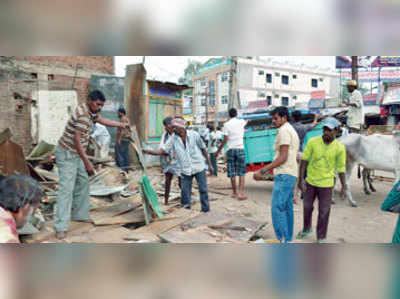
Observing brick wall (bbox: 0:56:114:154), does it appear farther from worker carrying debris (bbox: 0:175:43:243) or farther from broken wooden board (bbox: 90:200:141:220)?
worker carrying debris (bbox: 0:175:43:243)

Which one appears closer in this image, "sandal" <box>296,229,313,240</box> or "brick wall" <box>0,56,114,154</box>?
"sandal" <box>296,229,313,240</box>

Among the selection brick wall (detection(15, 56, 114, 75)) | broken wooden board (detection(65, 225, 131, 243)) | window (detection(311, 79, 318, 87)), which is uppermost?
window (detection(311, 79, 318, 87))

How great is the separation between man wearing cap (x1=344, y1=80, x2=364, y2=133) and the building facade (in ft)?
63.8

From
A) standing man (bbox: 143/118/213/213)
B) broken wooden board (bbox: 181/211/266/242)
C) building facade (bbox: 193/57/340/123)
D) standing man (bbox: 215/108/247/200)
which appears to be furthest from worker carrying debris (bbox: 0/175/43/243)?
building facade (bbox: 193/57/340/123)

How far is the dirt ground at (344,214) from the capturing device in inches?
150

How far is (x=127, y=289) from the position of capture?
131 cm

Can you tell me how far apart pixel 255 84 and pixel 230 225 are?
2514cm

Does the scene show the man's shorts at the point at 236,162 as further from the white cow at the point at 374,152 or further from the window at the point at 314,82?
the window at the point at 314,82

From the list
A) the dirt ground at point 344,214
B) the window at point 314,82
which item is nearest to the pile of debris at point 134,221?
the dirt ground at point 344,214

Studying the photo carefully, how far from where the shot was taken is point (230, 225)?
366cm

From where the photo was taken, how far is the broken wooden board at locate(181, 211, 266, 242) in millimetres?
3434

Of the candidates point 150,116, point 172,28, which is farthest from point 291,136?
point 150,116

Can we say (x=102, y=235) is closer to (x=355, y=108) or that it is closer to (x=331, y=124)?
(x=331, y=124)

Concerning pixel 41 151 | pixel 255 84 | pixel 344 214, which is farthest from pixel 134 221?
pixel 255 84
